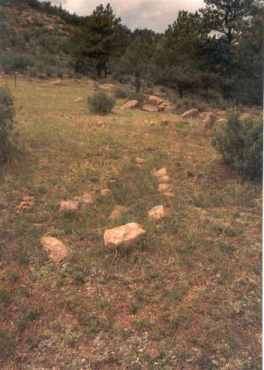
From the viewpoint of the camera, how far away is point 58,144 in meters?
6.75

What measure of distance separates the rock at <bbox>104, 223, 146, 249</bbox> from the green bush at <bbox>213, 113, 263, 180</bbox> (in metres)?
2.34

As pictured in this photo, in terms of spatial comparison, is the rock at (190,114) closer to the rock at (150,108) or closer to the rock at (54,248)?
the rock at (150,108)

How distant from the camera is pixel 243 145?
18.7 feet

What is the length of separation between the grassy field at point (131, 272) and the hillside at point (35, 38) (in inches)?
689

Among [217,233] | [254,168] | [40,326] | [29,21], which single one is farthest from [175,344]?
[29,21]

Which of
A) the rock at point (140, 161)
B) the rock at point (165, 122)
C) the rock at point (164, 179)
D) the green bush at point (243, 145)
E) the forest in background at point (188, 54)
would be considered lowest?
the rock at point (164, 179)

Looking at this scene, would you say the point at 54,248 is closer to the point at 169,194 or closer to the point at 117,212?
the point at 117,212

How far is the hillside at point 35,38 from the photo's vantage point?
22.1 meters

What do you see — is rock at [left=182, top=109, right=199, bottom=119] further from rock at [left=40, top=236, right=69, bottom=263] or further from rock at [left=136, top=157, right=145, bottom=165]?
rock at [left=40, top=236, right=69, bottom=263]

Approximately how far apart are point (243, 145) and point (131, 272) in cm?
325

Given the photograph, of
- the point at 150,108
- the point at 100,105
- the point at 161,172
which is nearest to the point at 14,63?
the point at 150,108

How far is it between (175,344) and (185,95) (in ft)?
54.3

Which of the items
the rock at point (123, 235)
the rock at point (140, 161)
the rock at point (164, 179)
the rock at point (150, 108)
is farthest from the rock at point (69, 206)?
the rock at point (150, 108)

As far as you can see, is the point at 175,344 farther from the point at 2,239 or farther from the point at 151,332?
the point at 2,239
